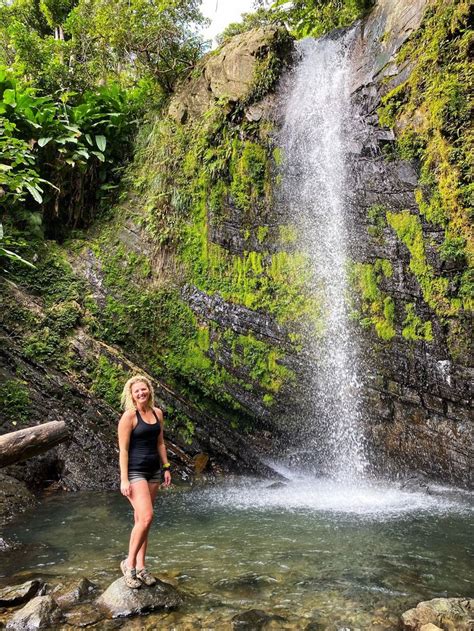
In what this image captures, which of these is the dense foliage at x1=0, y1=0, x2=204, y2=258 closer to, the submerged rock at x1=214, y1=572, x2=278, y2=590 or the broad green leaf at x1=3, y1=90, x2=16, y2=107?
the broad green leaf at x1=3, y1=90, x2=16, y2=107

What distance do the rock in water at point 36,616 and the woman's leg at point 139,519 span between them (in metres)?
0.54

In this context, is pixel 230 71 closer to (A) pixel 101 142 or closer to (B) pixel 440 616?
(A) pixel 101 142

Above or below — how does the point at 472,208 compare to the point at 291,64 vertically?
below

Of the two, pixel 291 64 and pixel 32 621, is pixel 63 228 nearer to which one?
pixel 291 64

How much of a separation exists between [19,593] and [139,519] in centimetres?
99

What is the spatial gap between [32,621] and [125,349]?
630cm

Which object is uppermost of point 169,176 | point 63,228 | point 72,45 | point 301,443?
point 72,45

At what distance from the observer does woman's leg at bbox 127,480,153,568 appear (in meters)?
3.42

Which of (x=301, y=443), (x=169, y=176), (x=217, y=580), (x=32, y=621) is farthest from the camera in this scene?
(x=169, y=176)

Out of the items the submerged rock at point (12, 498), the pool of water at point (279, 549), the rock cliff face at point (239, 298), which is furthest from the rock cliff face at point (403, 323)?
the submerged rock at point (12, 498)

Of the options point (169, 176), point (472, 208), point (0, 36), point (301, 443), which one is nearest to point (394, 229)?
point (472, 208)

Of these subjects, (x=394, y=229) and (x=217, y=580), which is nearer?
(x=217, y=580)

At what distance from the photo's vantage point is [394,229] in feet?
24.5

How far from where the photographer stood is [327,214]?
28.3 ft
